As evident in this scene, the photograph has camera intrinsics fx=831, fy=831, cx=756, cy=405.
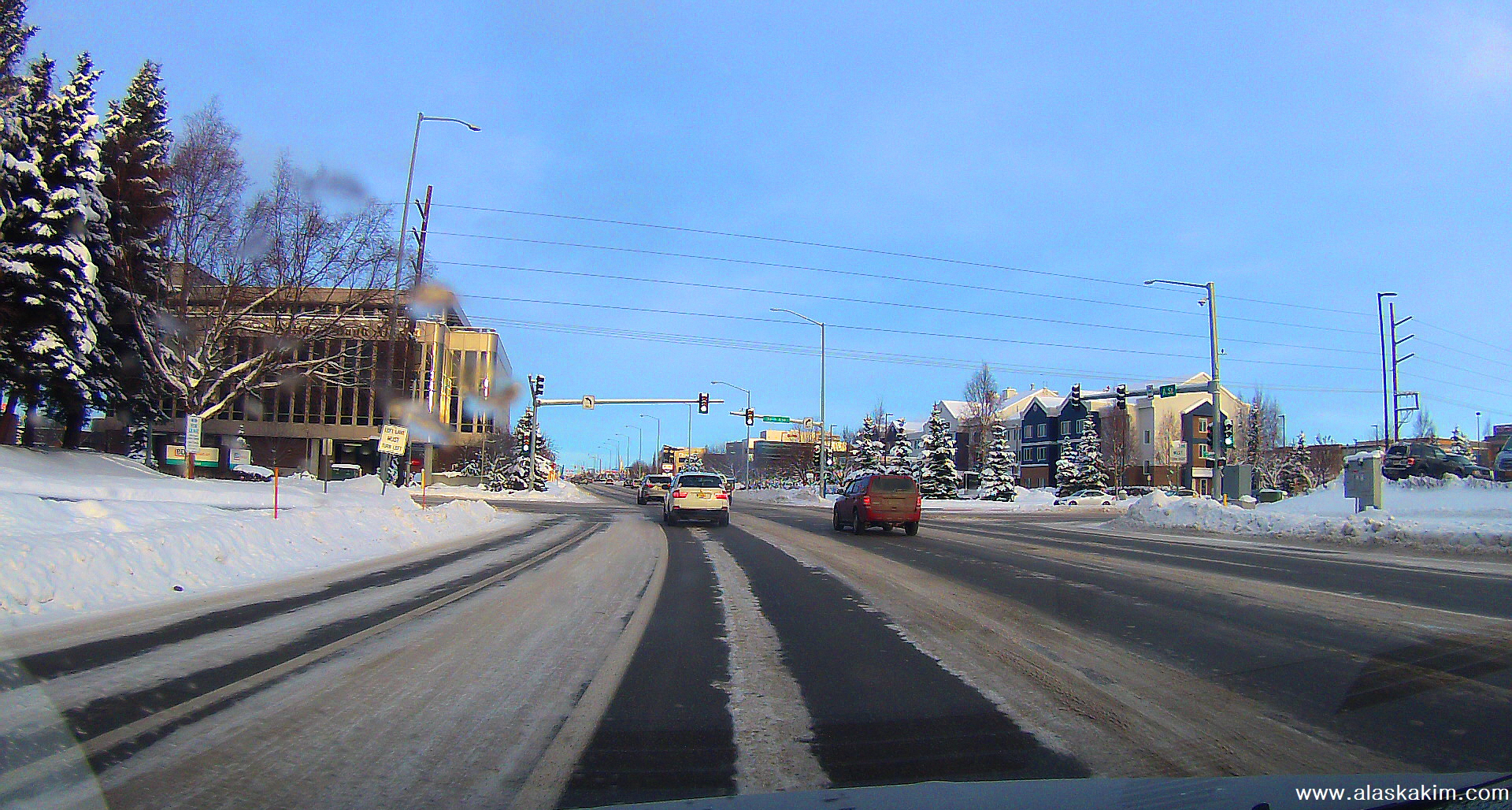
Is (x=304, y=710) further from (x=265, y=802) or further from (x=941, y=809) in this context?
(x=941, y=809)

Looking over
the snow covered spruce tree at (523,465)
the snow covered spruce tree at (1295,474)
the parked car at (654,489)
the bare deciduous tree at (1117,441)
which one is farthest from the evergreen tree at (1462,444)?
the snow covered spruce tree at (523,465)

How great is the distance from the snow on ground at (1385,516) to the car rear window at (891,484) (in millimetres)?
10279

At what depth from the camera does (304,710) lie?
16.6 feet

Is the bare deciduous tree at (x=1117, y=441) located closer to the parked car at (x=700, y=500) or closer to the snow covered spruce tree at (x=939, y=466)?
the snow covered spruce tree at (x=939, y=466)

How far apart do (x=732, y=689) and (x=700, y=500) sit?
2198cm

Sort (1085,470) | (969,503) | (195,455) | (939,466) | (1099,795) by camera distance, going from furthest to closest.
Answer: (1085,470) < (939,466) < (969,503) < (195,455) < (1099,795)

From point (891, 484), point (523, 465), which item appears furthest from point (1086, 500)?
point (523, 465)

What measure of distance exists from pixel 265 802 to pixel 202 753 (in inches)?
36.4

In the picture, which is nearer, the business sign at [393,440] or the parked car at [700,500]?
the business sign at [393,440]

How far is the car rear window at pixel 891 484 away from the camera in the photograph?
78.4 feet

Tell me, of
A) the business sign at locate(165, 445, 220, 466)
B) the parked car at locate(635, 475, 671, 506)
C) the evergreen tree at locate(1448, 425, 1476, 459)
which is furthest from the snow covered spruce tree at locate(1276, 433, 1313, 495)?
the business sign at locate(165, 445, 220, 466)

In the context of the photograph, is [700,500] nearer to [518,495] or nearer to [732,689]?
[732,689]

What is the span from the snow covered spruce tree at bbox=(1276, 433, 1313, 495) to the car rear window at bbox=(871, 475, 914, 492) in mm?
54095

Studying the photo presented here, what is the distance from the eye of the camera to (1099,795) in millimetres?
3465
